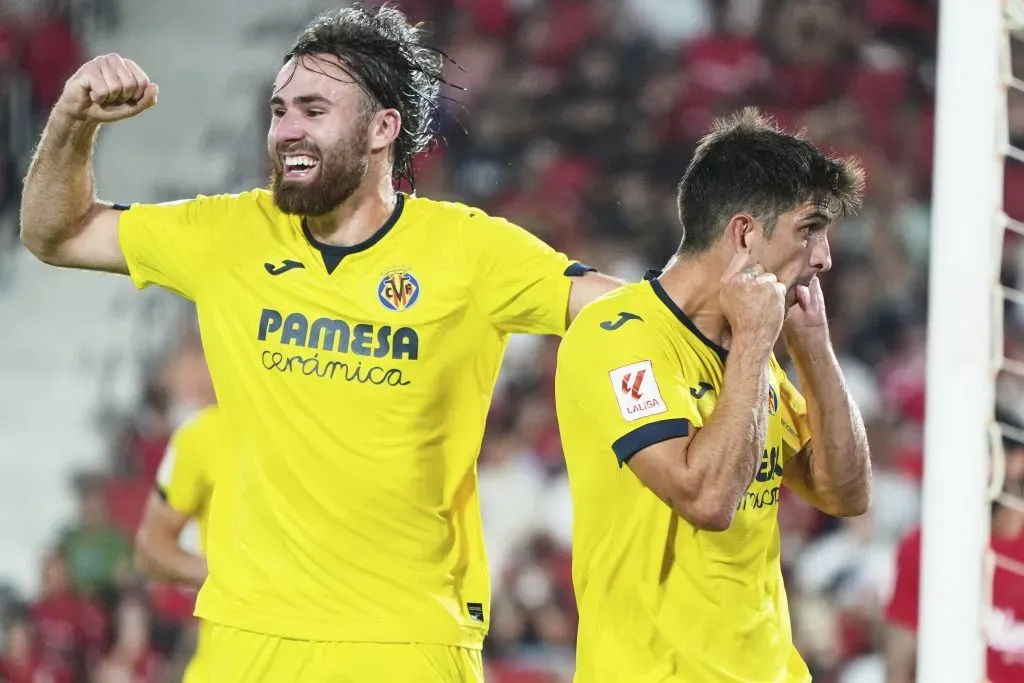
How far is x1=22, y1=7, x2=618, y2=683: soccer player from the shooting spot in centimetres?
330

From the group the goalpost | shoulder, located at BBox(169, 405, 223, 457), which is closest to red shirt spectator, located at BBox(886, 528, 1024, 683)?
the goalpost

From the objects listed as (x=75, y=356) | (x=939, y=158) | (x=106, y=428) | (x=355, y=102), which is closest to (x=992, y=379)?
(x=939, y=158)

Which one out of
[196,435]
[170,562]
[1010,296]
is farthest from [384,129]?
[170,562]

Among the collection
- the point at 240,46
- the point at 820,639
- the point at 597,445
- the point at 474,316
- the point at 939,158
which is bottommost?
the point at 820,639

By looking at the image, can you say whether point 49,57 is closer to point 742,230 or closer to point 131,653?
point 131,653

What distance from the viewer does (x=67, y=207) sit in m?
3.50

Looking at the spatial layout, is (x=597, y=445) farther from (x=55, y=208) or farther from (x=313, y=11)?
(x=313, y=11)

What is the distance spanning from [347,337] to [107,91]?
0.70 m

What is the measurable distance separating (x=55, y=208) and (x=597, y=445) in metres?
1.32

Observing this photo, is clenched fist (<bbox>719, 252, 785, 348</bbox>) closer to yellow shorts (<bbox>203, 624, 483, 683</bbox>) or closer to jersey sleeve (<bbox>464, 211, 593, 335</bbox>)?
jersey sleeve (<bbox>464, 211, 593, 335</bbox>)

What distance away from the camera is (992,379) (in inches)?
130

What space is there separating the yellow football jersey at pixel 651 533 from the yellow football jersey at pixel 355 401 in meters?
0.34

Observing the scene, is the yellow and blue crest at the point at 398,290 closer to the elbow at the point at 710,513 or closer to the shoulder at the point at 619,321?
the shoulder at the point at 619,321

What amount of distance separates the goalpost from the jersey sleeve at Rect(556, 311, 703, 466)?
56cm
